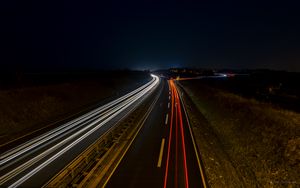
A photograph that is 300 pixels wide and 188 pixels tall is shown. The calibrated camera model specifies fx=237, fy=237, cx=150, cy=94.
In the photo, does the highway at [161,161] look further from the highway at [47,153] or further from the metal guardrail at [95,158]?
the highway at [47,153]

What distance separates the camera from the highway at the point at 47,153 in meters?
13.4

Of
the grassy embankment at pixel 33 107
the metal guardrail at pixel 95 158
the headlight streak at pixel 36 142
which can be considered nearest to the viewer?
the metal guardrail at pixel 95 158

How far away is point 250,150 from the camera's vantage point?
58.6 feet

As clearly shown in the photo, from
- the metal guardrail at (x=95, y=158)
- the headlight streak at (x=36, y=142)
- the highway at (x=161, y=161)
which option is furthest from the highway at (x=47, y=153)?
the highway at (x=161, y=161)

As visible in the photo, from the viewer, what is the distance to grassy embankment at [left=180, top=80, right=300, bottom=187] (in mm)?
13492

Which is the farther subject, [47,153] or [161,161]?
[47,153]

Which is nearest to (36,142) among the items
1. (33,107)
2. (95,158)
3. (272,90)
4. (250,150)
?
(95,158)

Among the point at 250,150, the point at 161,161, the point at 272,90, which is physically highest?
→ the point at 272,90

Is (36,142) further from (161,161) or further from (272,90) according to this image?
(272,90)

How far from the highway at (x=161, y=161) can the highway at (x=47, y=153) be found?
383cm

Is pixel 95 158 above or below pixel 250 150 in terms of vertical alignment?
below

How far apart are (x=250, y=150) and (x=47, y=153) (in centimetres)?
1501

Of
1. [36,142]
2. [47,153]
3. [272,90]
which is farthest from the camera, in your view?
[272,90]

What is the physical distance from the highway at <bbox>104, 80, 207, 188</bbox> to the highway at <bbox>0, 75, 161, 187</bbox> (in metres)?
3.83
